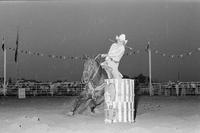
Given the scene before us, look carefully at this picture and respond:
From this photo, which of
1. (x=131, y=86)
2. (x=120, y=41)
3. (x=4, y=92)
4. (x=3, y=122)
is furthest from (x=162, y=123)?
(x=4, y=92)

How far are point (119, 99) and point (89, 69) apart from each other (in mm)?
1879

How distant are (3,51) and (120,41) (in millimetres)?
18609

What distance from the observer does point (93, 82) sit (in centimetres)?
941

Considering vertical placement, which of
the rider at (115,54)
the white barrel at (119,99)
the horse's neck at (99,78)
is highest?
the rider at (115,54)

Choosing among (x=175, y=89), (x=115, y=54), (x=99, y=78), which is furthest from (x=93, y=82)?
(x=175, y=89)

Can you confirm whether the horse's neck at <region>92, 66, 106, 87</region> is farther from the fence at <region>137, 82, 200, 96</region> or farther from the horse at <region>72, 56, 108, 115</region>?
the fence at <region>137, 82, 200, 96</region>

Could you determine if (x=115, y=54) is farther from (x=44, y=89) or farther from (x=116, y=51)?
(x=44, y=89)

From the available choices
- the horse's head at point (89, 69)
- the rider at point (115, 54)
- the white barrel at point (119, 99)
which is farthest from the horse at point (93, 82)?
the white barrel at point (119, 99)

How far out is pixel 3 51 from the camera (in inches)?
995

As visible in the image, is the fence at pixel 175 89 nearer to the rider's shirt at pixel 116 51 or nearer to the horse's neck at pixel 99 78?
the horse's neck at pixel 99 78

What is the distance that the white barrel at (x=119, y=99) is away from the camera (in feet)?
24.6

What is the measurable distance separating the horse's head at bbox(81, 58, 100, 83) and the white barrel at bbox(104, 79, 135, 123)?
154 cm

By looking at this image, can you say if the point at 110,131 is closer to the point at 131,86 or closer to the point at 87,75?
the point at 131,86

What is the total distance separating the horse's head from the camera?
9148mm
